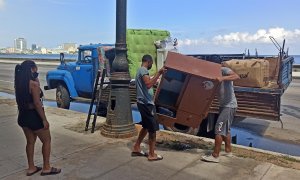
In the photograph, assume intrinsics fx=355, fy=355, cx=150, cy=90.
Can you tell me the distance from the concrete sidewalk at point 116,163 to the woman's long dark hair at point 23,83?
1127 millimetres

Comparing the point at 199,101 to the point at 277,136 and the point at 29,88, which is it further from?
the point at 277,136

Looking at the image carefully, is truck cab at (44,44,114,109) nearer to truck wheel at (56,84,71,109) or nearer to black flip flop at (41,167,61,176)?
truck wheel at (56,84,71,109)

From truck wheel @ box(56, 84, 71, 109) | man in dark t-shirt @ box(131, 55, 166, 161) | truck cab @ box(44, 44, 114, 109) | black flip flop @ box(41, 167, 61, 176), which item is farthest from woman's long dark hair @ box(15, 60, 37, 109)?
truck wheel @ box(56, 84, 71, 109)

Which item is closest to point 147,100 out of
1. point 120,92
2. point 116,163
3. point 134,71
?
point 116,163

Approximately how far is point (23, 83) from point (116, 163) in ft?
6.27

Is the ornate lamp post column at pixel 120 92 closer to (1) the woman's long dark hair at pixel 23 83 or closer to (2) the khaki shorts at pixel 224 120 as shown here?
(2) the khaki shorts at pixel 224 120

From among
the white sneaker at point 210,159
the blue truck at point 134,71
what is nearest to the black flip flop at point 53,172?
the white sneaker at point 210,159

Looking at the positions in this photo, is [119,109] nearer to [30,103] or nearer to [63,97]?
[30,103]

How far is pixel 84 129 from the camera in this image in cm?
777

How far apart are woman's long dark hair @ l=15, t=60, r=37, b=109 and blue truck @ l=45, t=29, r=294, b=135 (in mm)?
2945

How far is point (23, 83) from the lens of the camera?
4.57 metres

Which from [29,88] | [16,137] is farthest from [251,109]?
[16,137]

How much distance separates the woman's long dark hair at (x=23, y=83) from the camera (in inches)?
180

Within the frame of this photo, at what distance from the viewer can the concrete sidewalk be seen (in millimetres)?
5035
